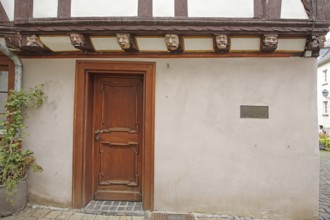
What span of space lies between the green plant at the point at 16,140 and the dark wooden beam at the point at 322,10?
3.88 metres

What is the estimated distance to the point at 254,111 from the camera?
3393 mm

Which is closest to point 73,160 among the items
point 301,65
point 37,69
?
point 37,69

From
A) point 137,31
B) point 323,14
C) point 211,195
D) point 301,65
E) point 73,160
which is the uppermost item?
point 323,14

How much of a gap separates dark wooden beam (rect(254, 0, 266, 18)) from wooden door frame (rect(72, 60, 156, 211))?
4.93 ft

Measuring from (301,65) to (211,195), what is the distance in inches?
87.6

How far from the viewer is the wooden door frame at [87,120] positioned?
346cm

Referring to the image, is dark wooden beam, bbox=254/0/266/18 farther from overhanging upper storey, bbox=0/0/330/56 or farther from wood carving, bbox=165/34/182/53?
wood carving, bbox=165/34/182/53

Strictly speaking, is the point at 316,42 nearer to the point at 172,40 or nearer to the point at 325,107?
the point at 172,40

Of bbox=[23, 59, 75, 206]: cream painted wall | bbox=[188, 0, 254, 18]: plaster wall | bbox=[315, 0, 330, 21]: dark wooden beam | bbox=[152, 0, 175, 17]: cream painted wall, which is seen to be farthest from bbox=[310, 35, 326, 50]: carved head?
bbox=[23, 59, 75, 206]: cream painted wall

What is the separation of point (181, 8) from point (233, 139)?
192cm

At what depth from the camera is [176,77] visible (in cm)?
346

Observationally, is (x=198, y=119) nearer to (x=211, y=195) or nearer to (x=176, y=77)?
(x=176, y=77)

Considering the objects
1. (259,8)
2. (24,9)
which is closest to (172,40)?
(259,8)

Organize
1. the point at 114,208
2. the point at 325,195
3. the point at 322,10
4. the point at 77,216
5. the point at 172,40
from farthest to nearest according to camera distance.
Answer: the point at 325,195
the point at 114,208
the point at 77,216
the point at 172,40
the point at 322,10
